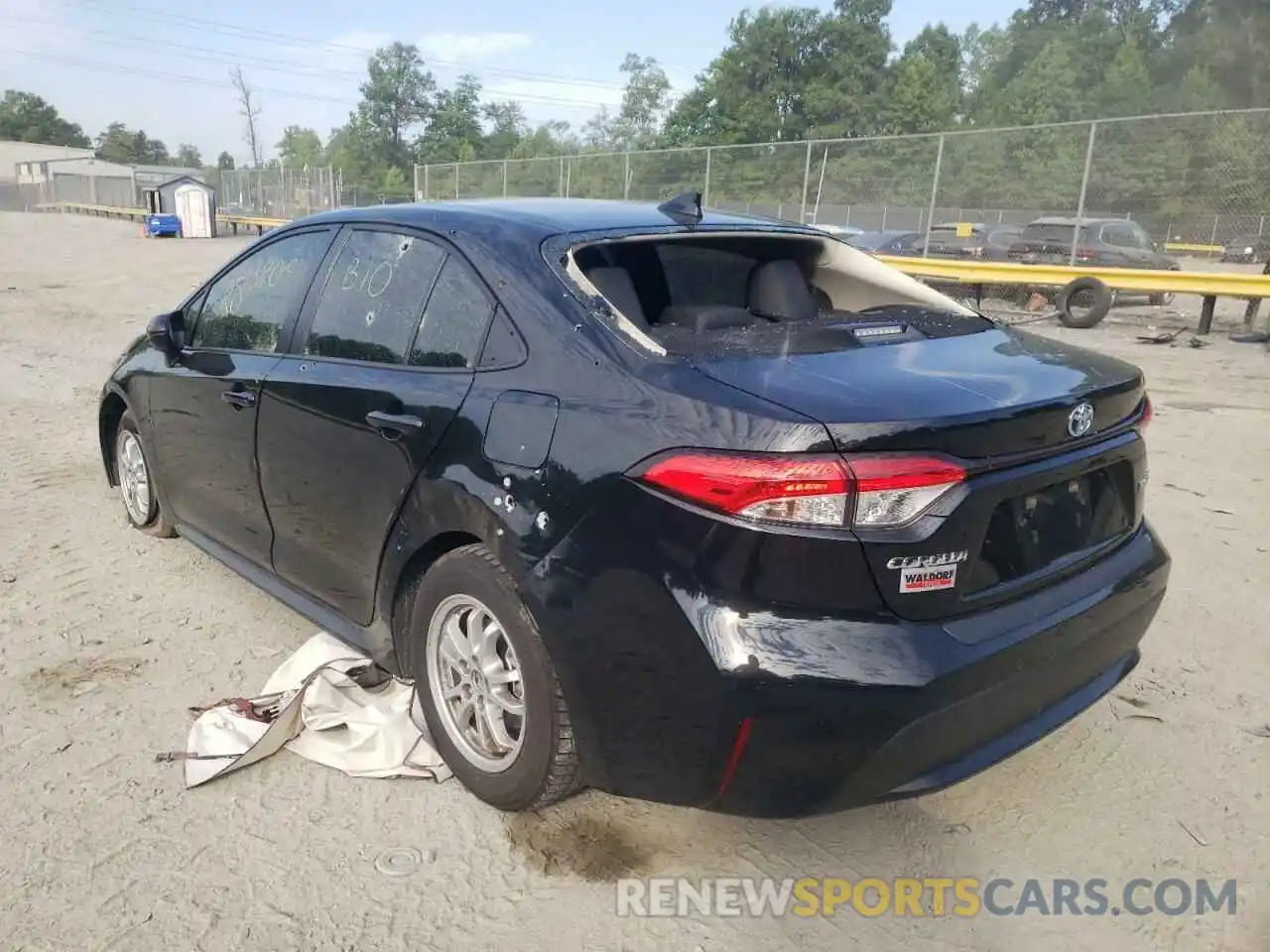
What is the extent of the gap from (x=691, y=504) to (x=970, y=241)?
53.8 ft

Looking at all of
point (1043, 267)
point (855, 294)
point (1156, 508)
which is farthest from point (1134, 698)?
point (1043, 267)

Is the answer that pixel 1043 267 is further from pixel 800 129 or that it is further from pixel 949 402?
pixel 800 129

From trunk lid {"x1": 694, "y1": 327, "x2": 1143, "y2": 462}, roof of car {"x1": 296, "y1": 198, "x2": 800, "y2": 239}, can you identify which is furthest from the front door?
trunk lid {"x1": 694, "y1": 327, "x2": 1143, "y2": 462}

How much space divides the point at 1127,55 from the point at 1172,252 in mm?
58439

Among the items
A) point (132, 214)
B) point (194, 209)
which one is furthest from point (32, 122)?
point (194, 209)

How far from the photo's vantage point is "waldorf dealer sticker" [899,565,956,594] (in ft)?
6.73

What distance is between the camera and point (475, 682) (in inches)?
104

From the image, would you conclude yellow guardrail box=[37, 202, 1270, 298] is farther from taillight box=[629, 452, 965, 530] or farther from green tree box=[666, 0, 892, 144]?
green tree box=[666, 0, 892, 144]

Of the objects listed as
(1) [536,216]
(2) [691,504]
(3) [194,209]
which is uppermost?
(3) [194,209]

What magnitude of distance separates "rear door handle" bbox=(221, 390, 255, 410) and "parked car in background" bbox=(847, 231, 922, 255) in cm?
1523

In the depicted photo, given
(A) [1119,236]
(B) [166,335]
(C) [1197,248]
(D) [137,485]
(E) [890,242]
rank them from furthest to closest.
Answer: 1. (E) [890,242]
2. (C) [1197,248]
3. (A) [1119,236]
4. (D) [137,485]
5. (B) [166,335]

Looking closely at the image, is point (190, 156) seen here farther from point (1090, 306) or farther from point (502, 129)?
point (1090, 306)

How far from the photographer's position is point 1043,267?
46.9 feet

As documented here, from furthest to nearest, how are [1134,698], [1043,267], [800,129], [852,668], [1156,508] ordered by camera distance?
[800,129], [1043,267], [1156,508], [1134,698], [852,668]
